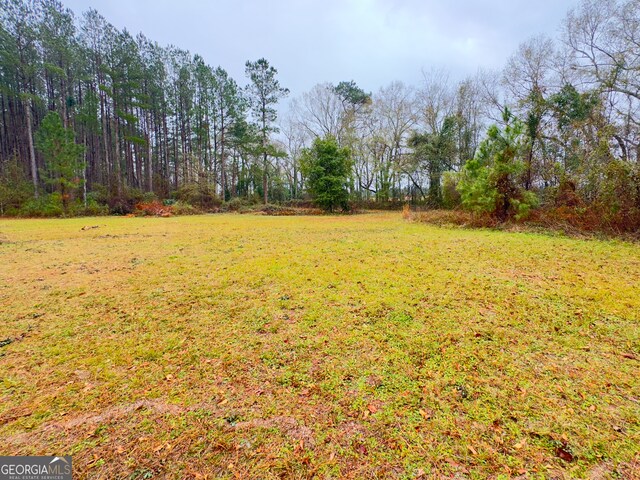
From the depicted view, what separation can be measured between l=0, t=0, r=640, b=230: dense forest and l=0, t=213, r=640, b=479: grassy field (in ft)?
20.7

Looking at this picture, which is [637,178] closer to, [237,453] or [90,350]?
[237,453]

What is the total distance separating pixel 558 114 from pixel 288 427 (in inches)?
630

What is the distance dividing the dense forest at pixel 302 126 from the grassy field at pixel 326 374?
6.30m

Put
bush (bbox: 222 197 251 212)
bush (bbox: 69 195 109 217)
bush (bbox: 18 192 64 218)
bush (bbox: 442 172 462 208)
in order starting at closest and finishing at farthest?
bush (bbox: 442 172 462 208), bush (bbox: 18 192 64 218), bush (bbox: 69 195 109 217), bush (bbox: 222 197 251 212)

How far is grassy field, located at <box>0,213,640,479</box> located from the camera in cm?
117

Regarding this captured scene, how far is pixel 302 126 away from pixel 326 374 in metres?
28.4

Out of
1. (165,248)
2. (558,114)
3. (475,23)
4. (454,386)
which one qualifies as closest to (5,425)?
(454,386)

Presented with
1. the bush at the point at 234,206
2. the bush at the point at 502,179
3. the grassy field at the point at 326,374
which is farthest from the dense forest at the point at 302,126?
the grassy field at the point at 326,374

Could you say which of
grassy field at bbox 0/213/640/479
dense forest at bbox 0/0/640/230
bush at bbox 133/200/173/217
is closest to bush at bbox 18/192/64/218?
dense forest at bbox 0/0/640/230

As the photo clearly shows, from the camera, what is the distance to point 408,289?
3035 millimetres

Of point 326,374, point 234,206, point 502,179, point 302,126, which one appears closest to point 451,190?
point 502,179

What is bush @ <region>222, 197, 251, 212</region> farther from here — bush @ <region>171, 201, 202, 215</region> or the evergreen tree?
the evergreen tree

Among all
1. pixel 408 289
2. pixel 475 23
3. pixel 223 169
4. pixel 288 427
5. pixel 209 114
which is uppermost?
pixel 209 114

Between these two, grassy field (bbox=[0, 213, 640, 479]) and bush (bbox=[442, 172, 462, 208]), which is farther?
bush (bbox=[442, 172, 462, 208])
